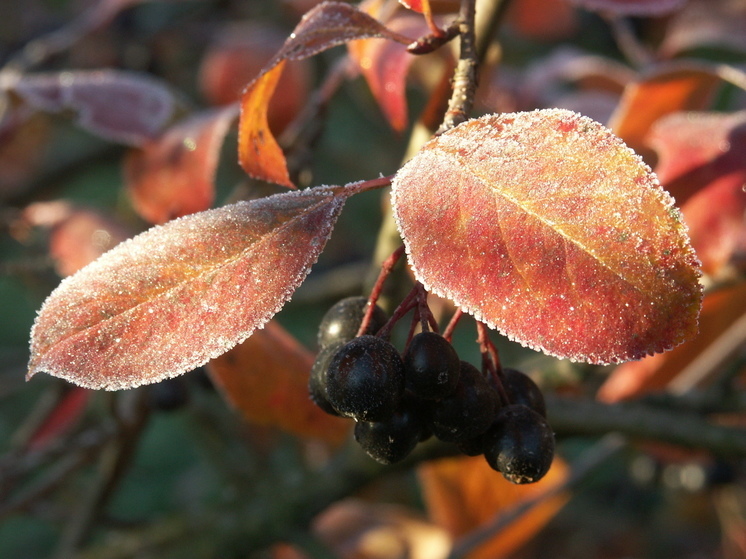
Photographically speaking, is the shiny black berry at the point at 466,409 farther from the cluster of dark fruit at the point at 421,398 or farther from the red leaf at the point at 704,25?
the red leaf at the point at 704,25

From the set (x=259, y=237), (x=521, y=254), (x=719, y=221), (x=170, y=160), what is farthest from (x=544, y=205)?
(x=170, y=160)

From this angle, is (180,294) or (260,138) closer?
(180,294)

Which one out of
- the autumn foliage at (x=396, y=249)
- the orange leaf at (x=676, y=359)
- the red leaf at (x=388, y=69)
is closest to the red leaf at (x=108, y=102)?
the autumn foliage at (x=396, y=249)

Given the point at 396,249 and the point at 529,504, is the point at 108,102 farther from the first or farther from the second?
the point at 529,504

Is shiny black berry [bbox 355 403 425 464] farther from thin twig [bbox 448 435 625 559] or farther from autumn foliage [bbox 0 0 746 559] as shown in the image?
thin twig [bbox 448 435 625 559]

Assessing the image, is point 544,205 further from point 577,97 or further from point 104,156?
point 104,156

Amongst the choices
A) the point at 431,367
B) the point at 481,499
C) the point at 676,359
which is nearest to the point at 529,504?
the point at 481,499
